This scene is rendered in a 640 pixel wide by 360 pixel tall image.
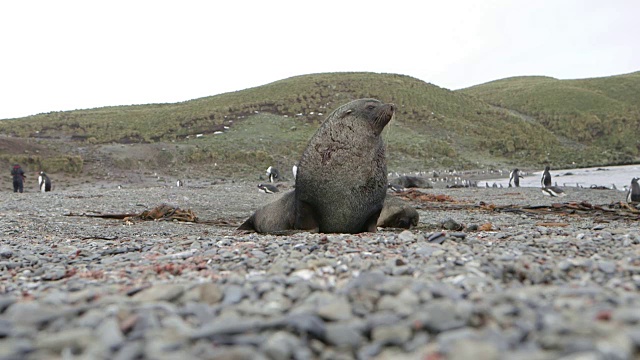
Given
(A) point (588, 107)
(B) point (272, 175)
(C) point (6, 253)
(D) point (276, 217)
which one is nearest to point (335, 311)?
(C) point (6, 253)

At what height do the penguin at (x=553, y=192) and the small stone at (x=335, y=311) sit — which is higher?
the small stone at (x=335, y=311)

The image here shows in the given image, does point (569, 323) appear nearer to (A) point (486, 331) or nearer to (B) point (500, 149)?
(A) point (486, 331)

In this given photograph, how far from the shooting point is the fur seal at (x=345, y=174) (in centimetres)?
668

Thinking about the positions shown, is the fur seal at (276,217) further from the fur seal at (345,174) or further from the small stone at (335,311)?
the small stone at (335,311)

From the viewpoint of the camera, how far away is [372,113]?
6887 millimetres

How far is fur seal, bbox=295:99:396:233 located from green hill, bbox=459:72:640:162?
147 feet

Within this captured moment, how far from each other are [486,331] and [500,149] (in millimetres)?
47441

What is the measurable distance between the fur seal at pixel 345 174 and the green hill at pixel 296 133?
25.8 metres

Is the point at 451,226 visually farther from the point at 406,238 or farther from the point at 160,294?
the point at 160,294

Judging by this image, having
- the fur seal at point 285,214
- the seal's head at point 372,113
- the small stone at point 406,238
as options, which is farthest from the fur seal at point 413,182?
the small stone at point 406,238

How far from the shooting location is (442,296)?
2449 millimetres

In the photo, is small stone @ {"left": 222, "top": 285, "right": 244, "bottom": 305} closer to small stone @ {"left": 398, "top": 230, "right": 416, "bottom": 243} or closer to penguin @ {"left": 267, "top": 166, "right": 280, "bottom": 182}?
small stone @ {"left": 398, "top": 230, "right": 416, "bottom": 243}

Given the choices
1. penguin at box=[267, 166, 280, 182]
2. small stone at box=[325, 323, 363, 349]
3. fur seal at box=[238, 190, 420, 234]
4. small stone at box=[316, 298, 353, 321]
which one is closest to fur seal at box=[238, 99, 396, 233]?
fur seal at box=[238, 190, 420, 234]

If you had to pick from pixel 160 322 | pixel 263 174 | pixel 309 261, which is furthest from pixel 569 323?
pixel 263 174
